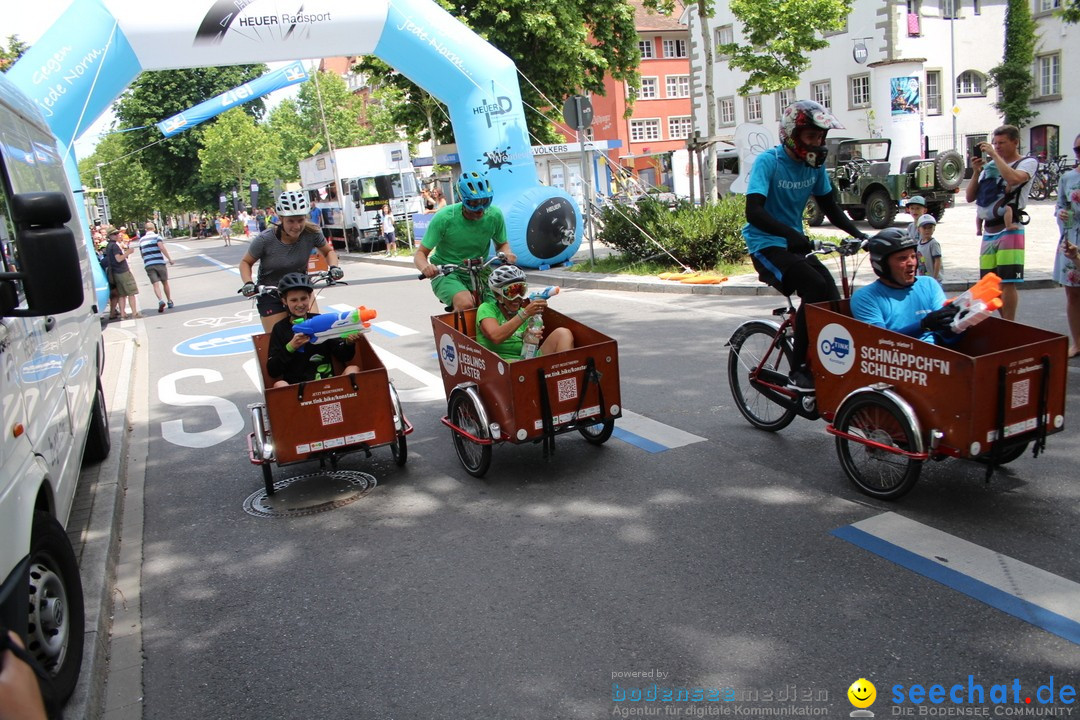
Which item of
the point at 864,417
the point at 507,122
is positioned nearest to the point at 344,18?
the point at 507,122

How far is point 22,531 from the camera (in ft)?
10.4

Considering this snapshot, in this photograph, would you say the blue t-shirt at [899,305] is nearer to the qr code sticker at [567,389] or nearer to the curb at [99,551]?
the qr code sticker at [567,389]

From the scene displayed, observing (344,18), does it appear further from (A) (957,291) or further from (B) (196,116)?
(B) (196,116)

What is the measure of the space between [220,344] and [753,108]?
39.1 m

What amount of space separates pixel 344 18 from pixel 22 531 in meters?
13.3

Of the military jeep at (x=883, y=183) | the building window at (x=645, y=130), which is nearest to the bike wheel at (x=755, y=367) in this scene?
the military jeep at (x=883, y=183)

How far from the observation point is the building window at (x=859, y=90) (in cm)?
3922

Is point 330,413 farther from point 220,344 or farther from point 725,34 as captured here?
point 725,34

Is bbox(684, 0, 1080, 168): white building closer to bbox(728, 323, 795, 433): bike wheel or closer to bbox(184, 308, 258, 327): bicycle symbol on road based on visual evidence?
bbox(184, 308, 258, 327): bicycle symbol on road

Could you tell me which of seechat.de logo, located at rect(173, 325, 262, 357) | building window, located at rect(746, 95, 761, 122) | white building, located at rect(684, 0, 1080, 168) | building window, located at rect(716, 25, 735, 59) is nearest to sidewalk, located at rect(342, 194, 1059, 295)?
seechat.de logo, located at rect(173, 325, 262, 357)

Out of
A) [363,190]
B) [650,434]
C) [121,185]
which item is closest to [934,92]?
[363,190]

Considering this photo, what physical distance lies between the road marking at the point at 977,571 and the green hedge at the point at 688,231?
1053cm

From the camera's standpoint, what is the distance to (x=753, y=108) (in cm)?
4616

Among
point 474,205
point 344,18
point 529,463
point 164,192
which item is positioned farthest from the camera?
point 164,192
